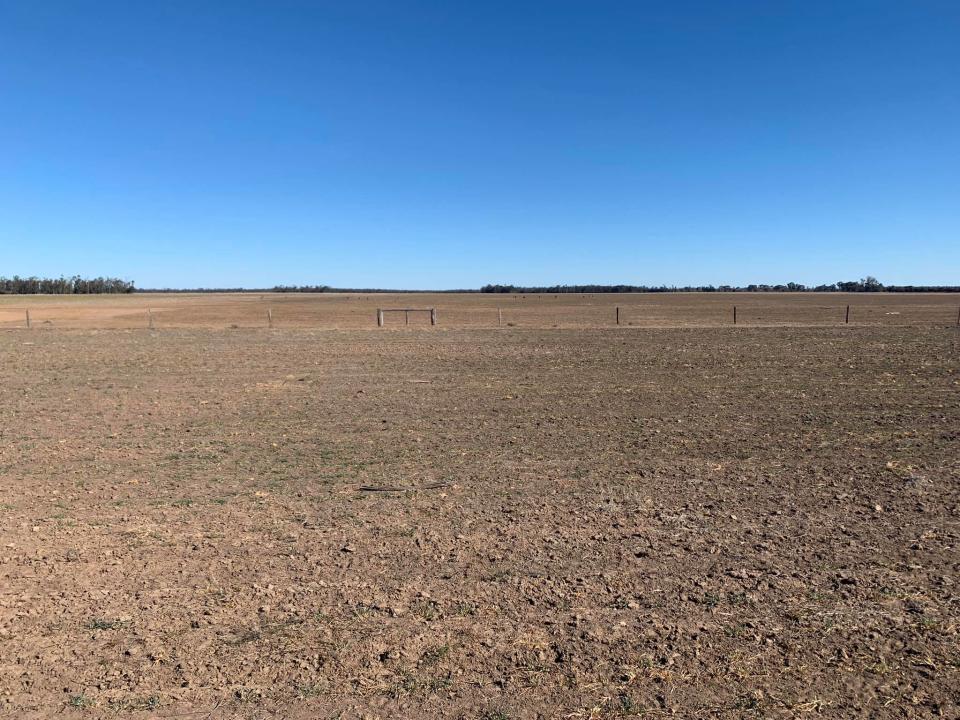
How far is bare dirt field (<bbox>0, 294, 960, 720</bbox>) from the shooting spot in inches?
136

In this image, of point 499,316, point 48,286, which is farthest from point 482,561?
point 48,286

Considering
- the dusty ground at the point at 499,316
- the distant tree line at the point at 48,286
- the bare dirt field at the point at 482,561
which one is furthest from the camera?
the distant tree line at the point at 48,286

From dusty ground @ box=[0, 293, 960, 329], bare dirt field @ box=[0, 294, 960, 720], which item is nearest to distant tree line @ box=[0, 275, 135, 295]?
dusty ground @ box=[0, 293, 960, 329]

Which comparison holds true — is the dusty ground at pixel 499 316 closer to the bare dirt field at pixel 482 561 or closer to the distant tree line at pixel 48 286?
the bare dirt field at pixel 482 561

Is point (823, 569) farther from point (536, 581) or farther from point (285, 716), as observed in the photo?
point (285, 716)

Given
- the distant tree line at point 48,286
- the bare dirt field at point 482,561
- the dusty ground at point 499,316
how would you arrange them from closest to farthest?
1. the bare dirt field at point 482,561
2. the dusty ground at point 499,316
3. the distant tree line at point 48,286

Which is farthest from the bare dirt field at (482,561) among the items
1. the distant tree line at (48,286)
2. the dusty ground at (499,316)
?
the distant tree line at (48,286)

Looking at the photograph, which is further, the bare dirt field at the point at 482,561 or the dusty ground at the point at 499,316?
the dusty ground at the point at 499,316

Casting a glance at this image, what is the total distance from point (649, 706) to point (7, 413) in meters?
11.8

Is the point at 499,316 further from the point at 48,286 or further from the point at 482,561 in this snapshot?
the point at 48,286

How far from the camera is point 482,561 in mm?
5000

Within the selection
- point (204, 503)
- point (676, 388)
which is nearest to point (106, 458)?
point (204, 503)

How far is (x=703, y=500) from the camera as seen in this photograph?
6.44 metres

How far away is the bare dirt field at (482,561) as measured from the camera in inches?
136
